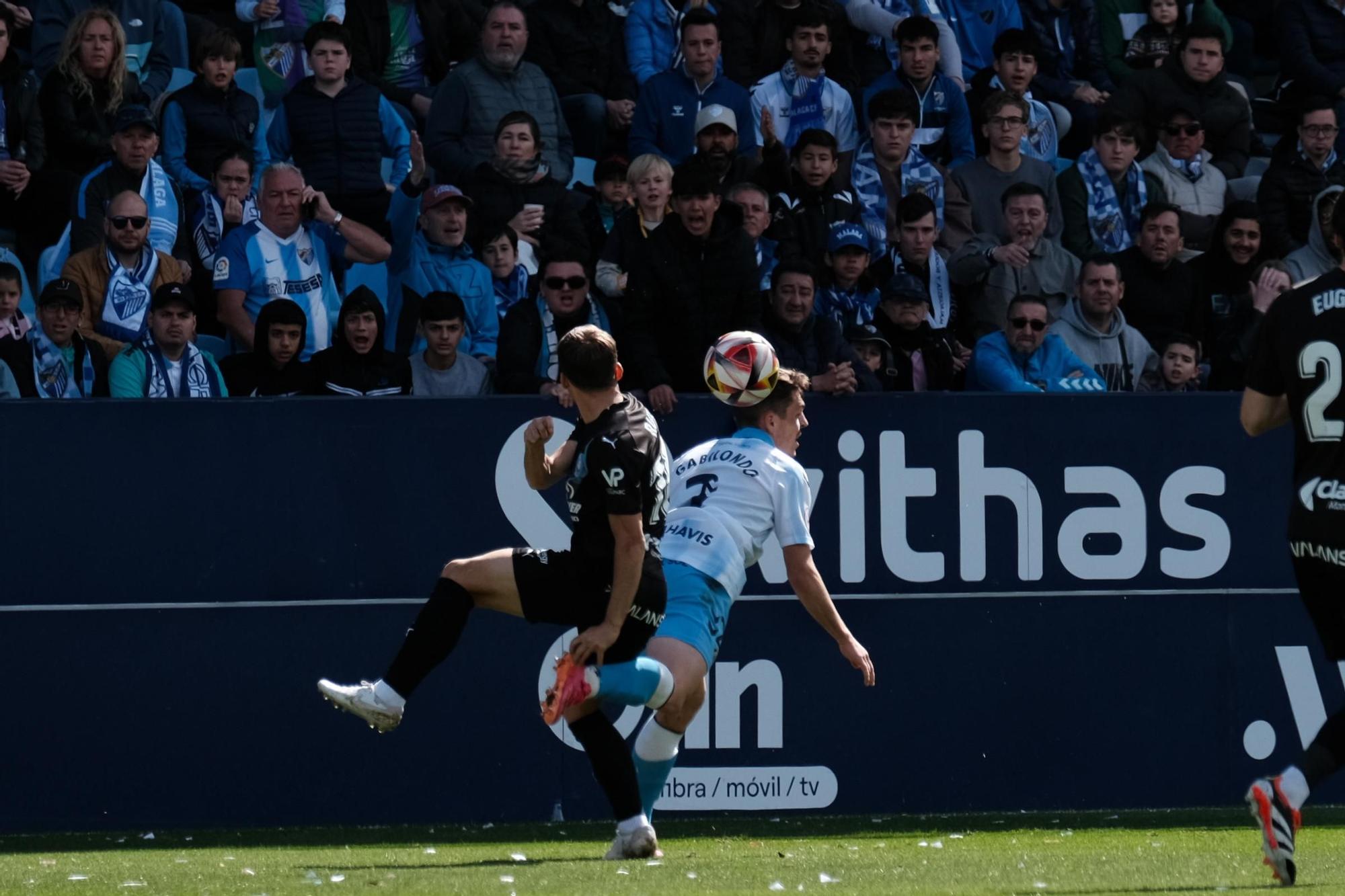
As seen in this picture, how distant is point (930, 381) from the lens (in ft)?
37.3

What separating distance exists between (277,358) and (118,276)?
1.18 m

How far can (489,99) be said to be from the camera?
42.8ft

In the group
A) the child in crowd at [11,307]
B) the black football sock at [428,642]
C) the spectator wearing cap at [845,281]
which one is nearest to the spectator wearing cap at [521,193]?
the spectator wearing cap at [845,281]

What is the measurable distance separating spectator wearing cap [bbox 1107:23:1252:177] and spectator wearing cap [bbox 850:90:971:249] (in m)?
1.86

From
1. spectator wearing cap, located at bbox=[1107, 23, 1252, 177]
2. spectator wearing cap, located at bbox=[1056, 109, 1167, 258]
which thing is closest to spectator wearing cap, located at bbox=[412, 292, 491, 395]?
spectator wearing cap, located at bbox=[1056, 109, 1167, 258]

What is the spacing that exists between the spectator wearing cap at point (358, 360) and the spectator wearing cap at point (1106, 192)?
4709mm

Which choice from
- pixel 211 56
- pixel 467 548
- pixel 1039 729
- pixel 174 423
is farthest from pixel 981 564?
pixel 211 56

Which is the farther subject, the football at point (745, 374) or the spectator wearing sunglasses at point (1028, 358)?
the spectator wearing sunglasses at point (1028, 358)

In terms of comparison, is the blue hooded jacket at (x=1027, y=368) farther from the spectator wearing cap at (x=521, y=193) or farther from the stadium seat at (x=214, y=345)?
the stadium seat at (x=214, y=345)

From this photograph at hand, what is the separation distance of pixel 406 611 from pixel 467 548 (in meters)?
0.42

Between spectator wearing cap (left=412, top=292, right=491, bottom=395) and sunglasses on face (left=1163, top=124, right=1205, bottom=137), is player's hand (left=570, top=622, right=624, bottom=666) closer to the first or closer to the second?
spectator wearing cap (left=412, top=292, right=491, bottom=395)

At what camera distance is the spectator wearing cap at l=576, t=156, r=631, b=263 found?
12500 millimetres

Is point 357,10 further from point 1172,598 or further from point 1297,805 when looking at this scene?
point 1297,805

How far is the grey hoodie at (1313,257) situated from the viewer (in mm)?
12641
